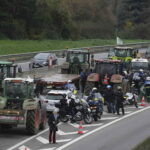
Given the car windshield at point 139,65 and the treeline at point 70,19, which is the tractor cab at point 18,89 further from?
the treeline at point 70,19

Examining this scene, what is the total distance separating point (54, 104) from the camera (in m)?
26.2

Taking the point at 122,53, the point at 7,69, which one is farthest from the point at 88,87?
the point at 122,53

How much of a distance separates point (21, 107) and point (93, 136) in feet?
10.3

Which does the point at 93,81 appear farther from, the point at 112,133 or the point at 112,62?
the point at 112,133

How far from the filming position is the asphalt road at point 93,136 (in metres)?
20.2

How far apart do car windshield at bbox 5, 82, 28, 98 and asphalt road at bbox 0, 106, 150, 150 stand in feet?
5.05

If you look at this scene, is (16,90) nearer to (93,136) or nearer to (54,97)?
(93,136)

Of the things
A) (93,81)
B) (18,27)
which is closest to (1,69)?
(93,81)

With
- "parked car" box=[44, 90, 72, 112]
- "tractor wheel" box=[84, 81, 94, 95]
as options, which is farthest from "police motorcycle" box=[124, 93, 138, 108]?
"parked car" box=[44, 90, 72, 112]

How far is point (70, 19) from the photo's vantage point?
89938 millimetres

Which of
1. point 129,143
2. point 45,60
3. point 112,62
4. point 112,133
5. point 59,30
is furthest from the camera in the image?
point 59,30

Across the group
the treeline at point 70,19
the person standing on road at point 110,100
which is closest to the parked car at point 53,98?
the person standing on road at point 110,100

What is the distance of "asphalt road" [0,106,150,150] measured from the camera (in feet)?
66.4

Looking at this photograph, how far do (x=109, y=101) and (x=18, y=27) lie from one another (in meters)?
53.2
